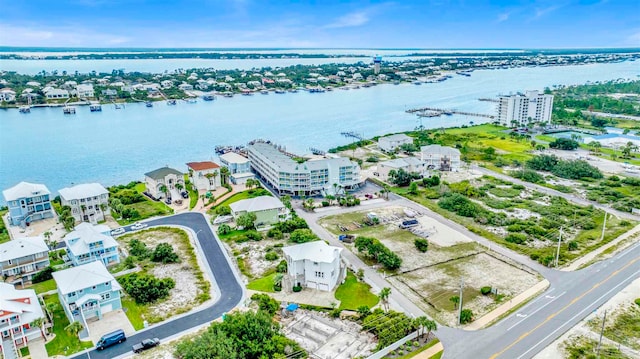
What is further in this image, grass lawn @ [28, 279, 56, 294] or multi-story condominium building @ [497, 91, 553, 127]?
multi-story condominium building @ [497, 91, 553, 127]

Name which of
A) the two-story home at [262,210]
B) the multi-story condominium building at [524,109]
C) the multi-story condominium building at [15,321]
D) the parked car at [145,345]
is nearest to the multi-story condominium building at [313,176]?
the two-story home at [262,210]

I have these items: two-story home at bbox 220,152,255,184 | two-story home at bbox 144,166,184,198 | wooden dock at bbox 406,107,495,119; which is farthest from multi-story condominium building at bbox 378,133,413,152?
wooden dock at bbox 406,107,495,119

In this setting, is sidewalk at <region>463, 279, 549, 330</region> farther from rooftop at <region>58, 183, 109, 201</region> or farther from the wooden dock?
the wooden dock

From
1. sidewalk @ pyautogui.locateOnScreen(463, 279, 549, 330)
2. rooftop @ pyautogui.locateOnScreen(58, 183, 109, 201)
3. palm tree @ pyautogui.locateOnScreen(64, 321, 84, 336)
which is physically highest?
rooftop @ pyautogui.locateOnScreen(58, 183, 109, 201)

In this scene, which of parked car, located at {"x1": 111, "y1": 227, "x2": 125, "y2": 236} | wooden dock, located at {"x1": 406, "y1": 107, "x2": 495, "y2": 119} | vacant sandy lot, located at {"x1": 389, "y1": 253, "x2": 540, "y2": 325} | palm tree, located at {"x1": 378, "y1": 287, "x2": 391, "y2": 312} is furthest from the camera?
wooden dock, located at {"x1": 406, "y1": 107, "x2": 495, "y2": 119}

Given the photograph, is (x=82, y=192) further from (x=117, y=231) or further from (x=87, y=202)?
(x=117, y=231)

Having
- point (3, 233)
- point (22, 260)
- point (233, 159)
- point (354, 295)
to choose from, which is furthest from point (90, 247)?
point (233, 159)
